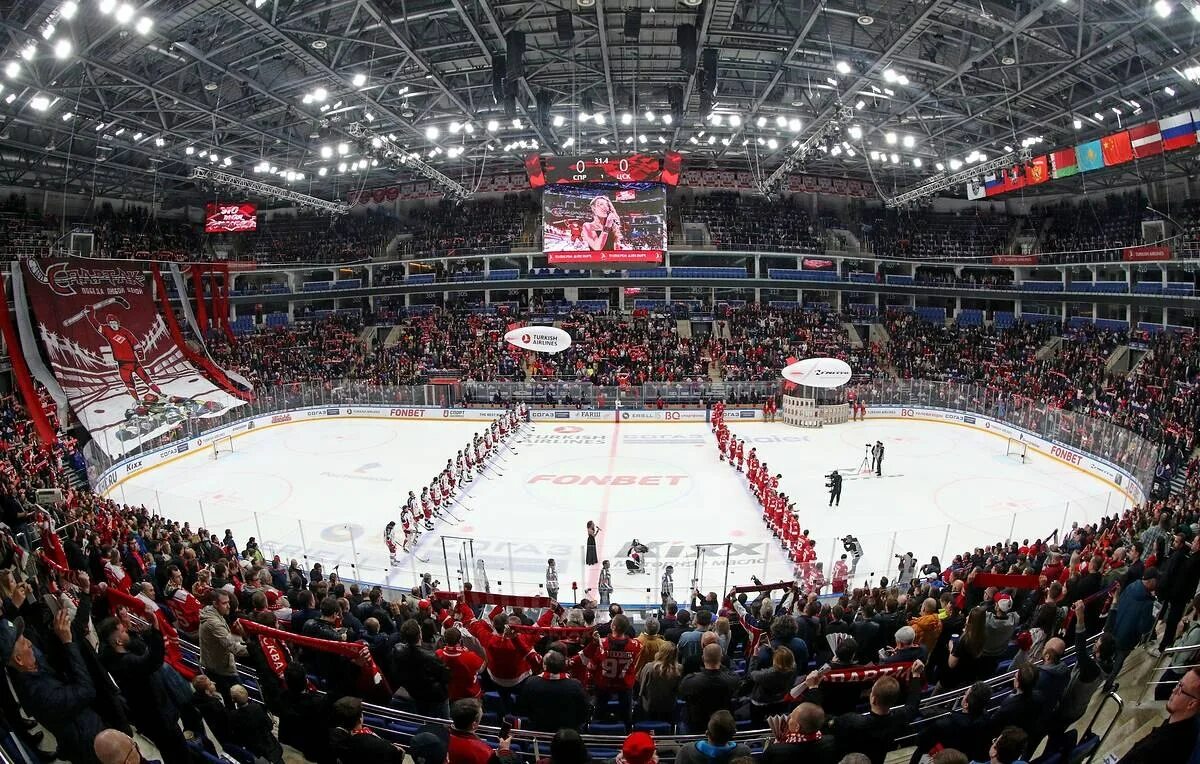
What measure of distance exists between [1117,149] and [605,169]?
19.0m

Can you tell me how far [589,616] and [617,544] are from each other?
24.7 feet

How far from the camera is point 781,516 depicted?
15.0 meters

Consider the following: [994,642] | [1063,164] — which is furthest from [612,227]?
[994,642]

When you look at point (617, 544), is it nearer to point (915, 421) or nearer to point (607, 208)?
point (915, 421)

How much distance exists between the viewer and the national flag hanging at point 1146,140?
19.1 meters

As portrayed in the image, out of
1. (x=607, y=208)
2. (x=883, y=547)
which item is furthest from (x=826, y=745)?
(x=607, y=208)

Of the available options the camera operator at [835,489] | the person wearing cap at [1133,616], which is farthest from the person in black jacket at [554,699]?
the camera operator at [835,489]

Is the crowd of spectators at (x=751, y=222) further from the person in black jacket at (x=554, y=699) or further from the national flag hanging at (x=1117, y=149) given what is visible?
the person in black jacket at (x=554, y=699)

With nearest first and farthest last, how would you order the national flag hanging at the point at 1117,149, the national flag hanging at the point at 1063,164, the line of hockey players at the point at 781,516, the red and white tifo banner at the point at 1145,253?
the line of hockey players at the point at 781,516 → the national flag hanging at the point at 1117,149 → the national flag hanging at the point at 1063,164 → the red and white tifo banner at the point at 1145,253

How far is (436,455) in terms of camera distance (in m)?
24.0

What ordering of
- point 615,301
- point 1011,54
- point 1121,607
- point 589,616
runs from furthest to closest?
point 615,301 → point 1011,54 → point 589,616 → point 1121,607

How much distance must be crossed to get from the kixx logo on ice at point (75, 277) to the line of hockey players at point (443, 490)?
18.7 metres

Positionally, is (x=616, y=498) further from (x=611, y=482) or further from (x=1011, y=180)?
(x=1011, y=180)

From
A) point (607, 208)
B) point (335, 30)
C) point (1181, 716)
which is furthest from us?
point (607, 208)
